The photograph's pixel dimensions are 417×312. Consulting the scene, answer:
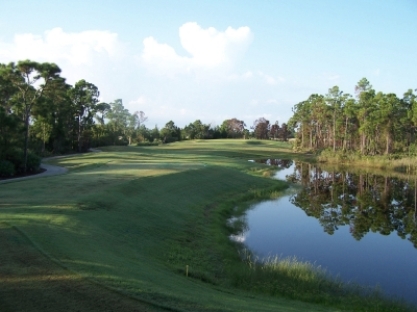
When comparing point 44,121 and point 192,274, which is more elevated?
point 44,121

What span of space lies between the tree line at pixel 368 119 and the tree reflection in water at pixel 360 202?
21661 millimetres

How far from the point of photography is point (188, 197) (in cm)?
2778

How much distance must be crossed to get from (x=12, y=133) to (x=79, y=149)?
115 feet

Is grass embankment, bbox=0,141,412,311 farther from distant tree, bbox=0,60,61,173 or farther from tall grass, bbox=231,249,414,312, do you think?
distant tree, bbox=0,60,61,173

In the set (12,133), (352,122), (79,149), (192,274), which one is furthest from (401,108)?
(192,274)

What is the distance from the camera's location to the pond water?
16391 millimetres

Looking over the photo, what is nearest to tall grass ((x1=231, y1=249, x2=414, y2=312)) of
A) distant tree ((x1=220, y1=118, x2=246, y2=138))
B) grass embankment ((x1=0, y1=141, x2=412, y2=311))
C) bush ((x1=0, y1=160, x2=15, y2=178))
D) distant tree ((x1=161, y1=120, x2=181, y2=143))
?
grass embankment ((x1=0, y1=141, x2=412, y2=311))

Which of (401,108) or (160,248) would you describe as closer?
(160,248)

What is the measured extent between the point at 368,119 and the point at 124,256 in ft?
216

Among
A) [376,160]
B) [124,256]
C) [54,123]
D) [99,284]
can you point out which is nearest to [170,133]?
[54,123]

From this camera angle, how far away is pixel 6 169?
3200cm

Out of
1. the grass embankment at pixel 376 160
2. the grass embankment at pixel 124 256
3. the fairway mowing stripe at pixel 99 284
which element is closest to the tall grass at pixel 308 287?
the grass embankment at pixel 124 256

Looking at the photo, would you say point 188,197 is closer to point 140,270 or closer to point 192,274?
point 192,274

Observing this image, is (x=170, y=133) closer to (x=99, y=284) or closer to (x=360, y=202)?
(x=360, y=202)
